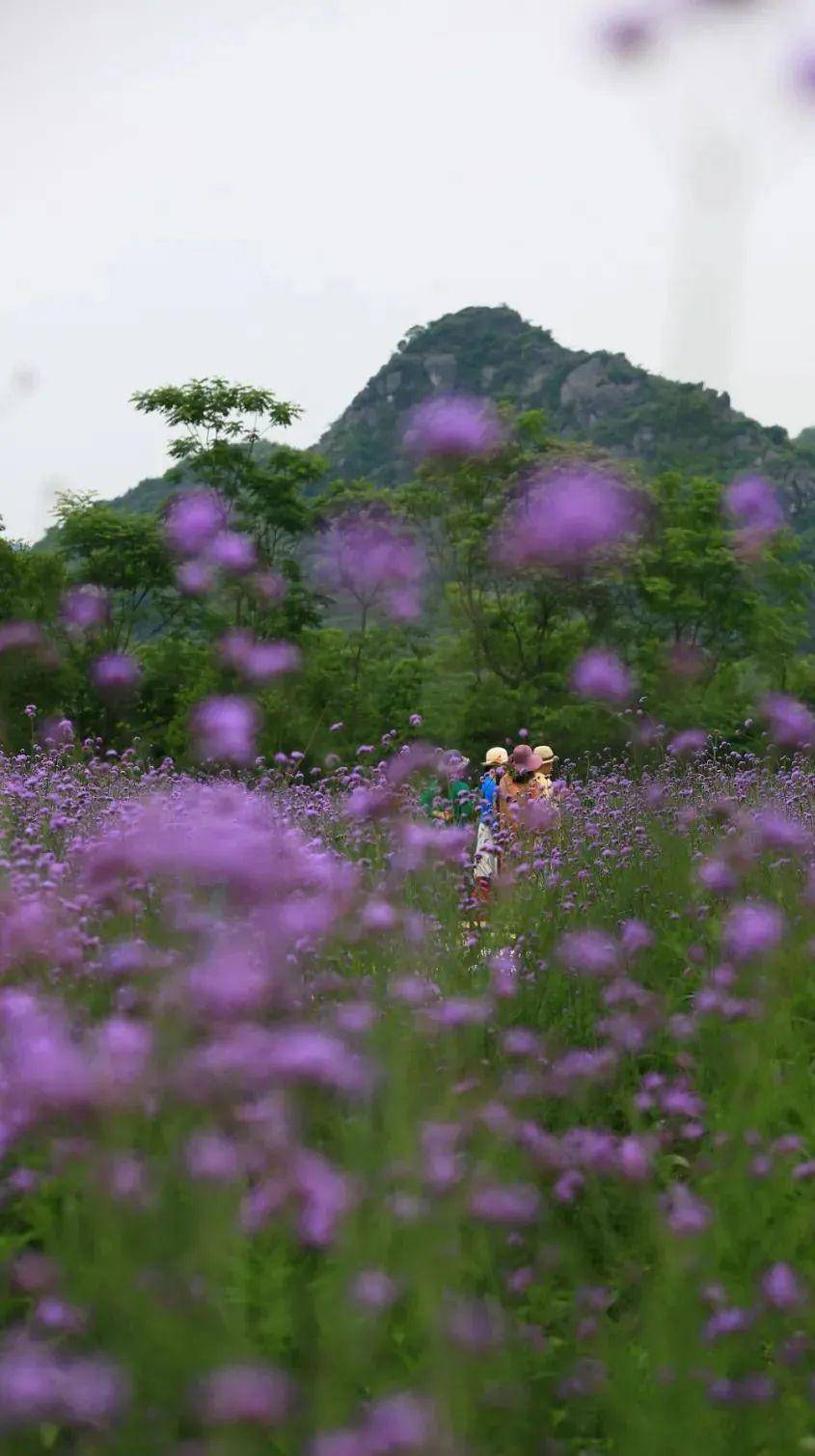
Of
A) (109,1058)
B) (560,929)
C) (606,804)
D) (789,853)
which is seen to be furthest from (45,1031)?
(606,804)

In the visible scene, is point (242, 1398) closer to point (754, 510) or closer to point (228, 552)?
point (754, 510)

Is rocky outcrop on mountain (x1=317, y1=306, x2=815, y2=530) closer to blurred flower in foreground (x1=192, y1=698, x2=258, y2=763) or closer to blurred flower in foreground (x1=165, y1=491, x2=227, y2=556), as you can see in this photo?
blurred flower in foreground (x1=165, y1=491, x2=227, y2=556)

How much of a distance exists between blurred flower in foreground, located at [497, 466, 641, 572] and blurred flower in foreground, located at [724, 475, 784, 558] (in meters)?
0.29

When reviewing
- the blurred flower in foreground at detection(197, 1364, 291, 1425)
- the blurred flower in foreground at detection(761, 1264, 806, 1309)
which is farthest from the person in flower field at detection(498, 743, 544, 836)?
the blurred flower in foreground at detection(197, 1364, 291, 1425)

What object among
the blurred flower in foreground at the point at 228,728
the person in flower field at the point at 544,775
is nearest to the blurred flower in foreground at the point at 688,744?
the person in flower field at the point at 544,775

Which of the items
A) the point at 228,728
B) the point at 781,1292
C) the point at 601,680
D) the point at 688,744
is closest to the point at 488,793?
the point at 688,744

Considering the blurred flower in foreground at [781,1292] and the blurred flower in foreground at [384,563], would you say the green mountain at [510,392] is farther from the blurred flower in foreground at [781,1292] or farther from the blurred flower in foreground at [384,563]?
the blurred flower in foreground at [781,1292]

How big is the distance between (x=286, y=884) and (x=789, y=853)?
3.18 m

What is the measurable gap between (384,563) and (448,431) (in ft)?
1.72

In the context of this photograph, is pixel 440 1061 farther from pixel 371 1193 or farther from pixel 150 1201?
pixel 150 1201

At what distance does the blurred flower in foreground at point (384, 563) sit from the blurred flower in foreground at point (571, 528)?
0.47 metres

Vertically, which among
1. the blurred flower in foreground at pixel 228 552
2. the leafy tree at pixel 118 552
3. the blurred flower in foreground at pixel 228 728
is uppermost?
the leafy tree at pixel 118 552

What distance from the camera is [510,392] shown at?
48750 mm

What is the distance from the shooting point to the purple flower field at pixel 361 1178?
5.20ft
